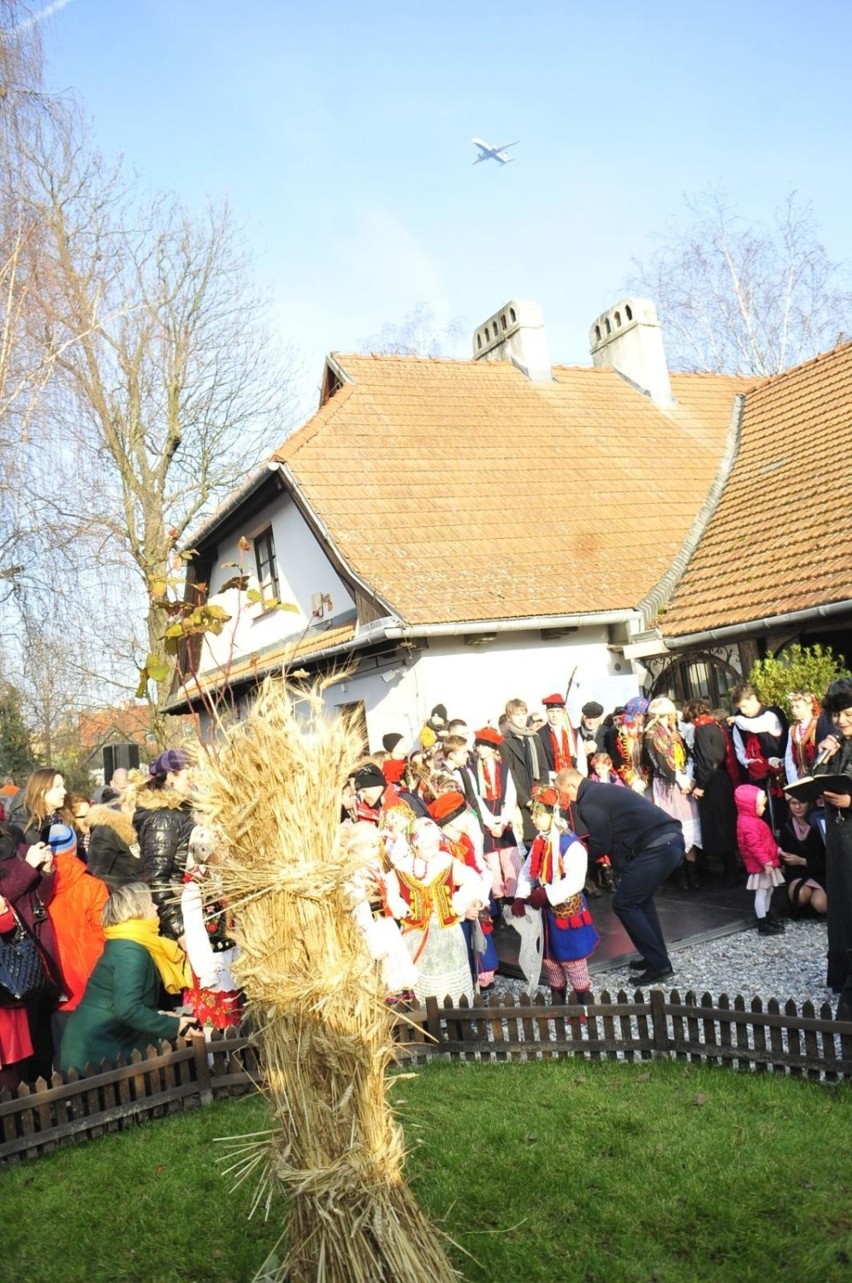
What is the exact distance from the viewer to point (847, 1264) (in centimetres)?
371

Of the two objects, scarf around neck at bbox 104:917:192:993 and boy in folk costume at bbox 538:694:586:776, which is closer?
scarf around neck at bbox 104:917:192:993

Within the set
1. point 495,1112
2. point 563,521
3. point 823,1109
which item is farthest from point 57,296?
point 823,1109

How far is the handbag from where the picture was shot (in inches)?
230

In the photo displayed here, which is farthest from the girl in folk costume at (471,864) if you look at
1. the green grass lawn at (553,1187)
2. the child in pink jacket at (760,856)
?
the child in pink jacket at (760,856)

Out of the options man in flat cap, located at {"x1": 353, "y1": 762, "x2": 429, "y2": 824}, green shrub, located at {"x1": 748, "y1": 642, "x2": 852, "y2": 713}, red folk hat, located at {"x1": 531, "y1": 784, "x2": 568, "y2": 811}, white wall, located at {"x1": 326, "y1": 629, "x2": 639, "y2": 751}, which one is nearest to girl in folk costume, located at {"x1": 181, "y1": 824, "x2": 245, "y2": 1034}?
man in flat cap, located at {"x1": 353, "y1": 762, "x2": 429, "y2": 824}

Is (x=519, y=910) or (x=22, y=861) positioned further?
(x=519, y=910)

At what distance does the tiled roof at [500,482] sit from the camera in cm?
1305

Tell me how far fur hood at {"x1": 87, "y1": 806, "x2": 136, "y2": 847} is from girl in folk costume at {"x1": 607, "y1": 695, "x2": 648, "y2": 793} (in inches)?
183

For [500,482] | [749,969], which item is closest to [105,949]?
[749,969]

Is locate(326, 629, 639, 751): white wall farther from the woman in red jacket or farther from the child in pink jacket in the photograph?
the woman in red jacket

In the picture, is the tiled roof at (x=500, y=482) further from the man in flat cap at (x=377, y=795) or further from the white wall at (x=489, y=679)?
the man in flat cap at (x=377, y=795)

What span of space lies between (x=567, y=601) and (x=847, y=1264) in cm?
970

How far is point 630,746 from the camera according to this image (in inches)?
414

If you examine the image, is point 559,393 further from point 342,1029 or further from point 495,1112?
point 342,1029
